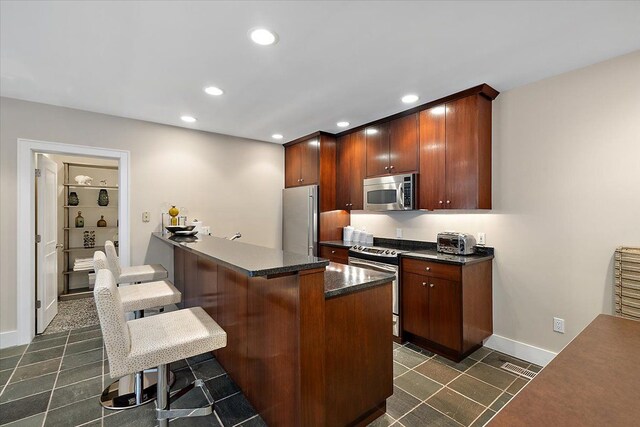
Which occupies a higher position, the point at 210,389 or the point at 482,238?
the point at 482,238

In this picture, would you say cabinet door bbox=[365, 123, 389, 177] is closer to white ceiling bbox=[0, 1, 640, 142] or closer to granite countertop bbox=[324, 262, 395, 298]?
white ceiling bbox=[0, 1, 640, 142]

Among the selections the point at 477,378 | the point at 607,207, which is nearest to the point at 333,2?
the point at 607,207

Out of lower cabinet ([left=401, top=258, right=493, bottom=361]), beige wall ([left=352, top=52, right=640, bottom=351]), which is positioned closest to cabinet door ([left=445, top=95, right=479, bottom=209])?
beige wall ([left=352, top=52, right=640, bottom=351])

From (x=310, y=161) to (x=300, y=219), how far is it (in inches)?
34.3

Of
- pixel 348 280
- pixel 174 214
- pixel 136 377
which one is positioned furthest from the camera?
pixel 174 214

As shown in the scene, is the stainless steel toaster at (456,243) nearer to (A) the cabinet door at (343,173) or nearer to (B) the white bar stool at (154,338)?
(A) the cabinet door at (343,173)

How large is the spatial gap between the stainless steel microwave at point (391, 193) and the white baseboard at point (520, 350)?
1535 mm

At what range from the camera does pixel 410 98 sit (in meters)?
2.96

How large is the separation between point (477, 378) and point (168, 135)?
14.0ft

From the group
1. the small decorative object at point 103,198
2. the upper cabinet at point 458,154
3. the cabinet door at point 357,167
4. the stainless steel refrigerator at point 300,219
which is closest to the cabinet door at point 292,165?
the stainless steel refrigerator at point 300,219

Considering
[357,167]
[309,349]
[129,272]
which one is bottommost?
[309,349]

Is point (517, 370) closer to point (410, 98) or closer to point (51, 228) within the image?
point (410, 98)

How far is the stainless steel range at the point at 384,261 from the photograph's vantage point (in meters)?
3.03

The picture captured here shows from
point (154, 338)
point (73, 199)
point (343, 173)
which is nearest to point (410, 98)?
point (343, 173)
